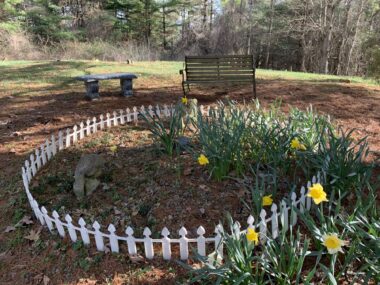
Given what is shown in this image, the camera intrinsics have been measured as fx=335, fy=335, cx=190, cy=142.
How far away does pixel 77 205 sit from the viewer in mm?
3207

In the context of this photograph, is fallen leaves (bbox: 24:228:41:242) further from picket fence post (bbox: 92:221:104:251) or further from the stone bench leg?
the stone bench leg

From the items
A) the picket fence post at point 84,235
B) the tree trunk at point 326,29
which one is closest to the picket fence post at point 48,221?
the picket fence post at point 84,235

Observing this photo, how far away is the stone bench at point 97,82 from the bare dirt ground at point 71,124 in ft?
0.58

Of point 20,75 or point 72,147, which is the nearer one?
point 72,147

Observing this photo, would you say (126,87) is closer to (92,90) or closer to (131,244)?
(92,90)

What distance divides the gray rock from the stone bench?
337 cm

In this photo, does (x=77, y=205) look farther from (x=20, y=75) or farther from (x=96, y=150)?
(x=20, y=75)

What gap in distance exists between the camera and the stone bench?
6.48m

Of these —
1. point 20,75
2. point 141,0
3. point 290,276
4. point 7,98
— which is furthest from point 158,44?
point 290,276

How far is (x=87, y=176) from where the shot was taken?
336 centimetres

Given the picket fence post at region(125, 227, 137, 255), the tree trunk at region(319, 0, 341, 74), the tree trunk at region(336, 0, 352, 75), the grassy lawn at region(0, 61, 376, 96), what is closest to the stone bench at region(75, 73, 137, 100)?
the grassy lawn at region(0, 61, 376, 96)

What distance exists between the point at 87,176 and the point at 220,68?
4143 millimetres

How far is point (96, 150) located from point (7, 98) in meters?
4.21

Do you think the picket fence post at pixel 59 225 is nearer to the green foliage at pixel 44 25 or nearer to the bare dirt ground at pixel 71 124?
the bare dirt ground at pixel 71 124
